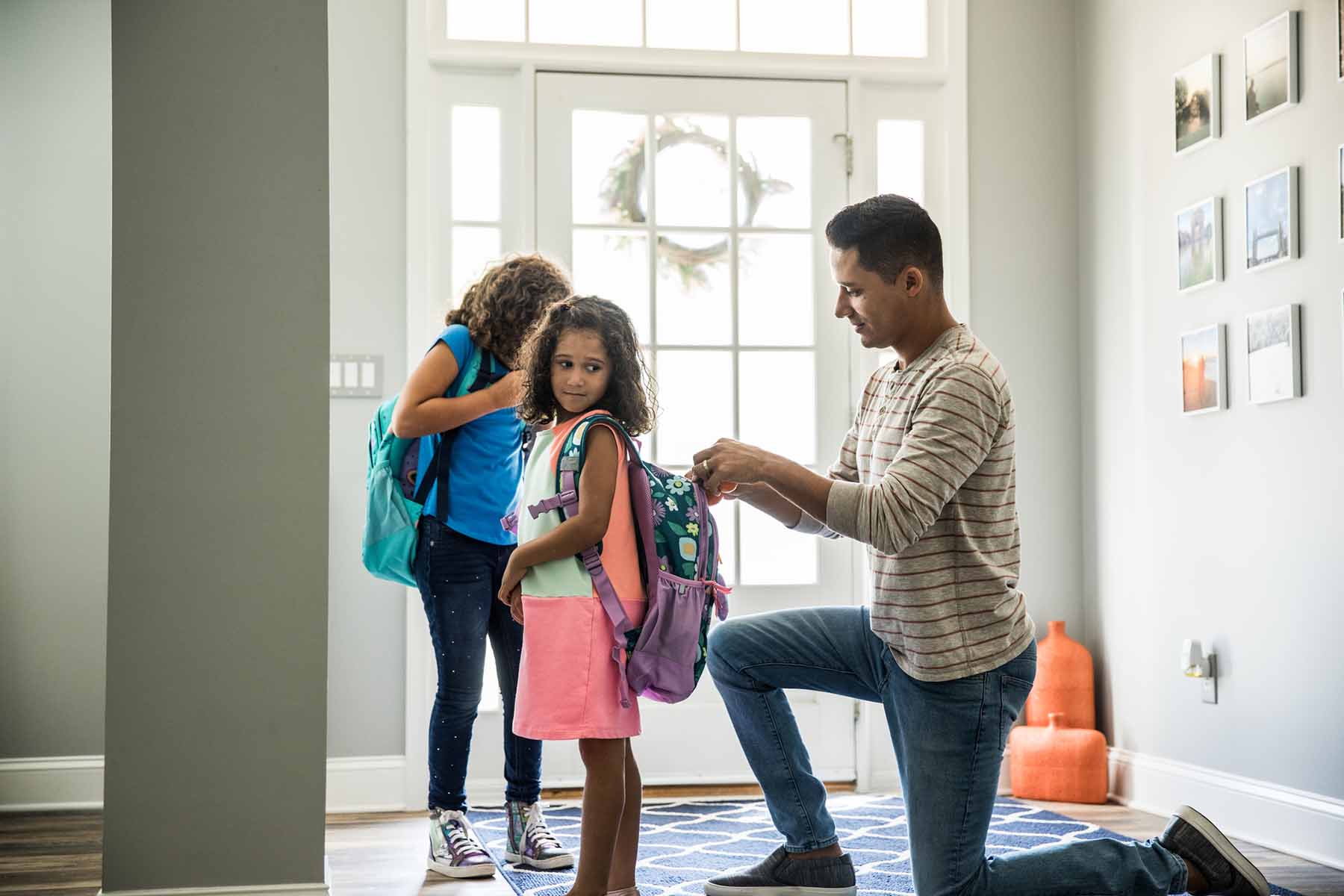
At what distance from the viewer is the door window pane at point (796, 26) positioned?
382 cm

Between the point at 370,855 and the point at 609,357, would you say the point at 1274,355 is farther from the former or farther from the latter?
the point at 370,855

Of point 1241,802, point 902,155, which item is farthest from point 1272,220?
point 1241,802

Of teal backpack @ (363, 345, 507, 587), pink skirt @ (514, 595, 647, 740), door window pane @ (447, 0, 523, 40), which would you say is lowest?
pink skirt @ (514, 595, 647, 740)

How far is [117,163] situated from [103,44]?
198 centimetres

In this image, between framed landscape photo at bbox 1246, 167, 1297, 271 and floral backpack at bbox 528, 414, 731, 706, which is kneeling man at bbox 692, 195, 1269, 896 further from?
framed landscape photo at bbox 1246, 167, 1297, 271

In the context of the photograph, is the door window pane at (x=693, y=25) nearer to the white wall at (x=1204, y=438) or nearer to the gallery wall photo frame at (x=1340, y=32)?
the white wall at (x=1204, y=438)

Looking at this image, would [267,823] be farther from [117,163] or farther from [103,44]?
[103,44]

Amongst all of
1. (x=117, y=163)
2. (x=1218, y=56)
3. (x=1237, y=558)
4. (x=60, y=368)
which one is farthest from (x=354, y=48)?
(x=1237, y=558)

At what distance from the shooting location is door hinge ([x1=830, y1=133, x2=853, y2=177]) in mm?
3846

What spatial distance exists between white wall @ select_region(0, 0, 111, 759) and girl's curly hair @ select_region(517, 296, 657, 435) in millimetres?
1900

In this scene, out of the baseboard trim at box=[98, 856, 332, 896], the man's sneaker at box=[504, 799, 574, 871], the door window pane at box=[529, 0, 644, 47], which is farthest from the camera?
the door window pane at box=[529, 0, 644, 47]

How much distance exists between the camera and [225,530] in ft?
6.79

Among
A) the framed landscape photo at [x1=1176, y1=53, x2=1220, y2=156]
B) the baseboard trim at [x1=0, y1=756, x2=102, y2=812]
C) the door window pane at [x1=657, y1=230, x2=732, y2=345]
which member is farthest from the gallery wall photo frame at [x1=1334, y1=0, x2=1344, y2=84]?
the baseboard trim at [x1=0, y1=756, x2=102, y2=812]

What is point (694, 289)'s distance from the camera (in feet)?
12.4
